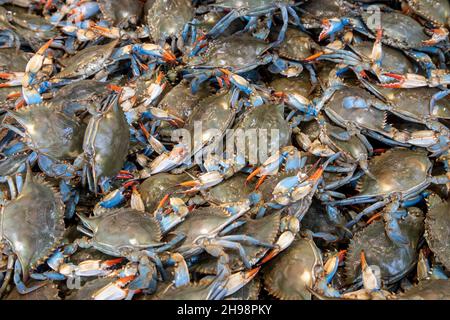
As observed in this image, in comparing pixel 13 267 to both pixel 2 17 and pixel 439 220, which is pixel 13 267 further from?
pixel 439 220

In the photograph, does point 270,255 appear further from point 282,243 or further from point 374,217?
point 374,217

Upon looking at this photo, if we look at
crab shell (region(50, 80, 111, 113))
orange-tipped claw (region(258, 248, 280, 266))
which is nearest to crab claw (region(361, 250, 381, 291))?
orange-tipped claw (region(258, 248, 280, 266))

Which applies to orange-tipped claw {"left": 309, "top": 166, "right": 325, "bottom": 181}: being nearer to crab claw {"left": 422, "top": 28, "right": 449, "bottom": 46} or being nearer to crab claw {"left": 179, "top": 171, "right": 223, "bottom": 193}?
crab claw {"left": 179, "top": 171, "right": 223, "bottom": 193}

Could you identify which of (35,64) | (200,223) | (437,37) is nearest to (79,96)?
(35,64)

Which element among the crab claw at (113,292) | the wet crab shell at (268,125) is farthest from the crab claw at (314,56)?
the crab claw at (113,292)

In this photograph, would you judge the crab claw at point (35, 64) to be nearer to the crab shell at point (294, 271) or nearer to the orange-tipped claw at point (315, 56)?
the orange-tipped claw at point (315, 56)

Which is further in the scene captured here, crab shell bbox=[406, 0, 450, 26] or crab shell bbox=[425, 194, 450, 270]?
crab shell bbox=[406, 0, 450, 26]
